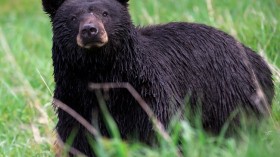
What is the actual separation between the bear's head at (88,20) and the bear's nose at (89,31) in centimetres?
4

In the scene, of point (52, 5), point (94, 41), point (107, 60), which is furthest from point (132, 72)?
point (52, 5)

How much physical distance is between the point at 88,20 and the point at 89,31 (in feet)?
0.64

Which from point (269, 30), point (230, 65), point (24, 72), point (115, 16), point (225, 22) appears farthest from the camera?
point (24, 72)

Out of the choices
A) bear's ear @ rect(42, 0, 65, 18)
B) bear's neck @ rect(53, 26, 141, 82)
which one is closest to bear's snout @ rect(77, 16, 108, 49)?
bear's neck @ rect(53, 26, 141, 82)

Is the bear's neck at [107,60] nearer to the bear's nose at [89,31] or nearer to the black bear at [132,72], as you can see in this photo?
the black bear at [132,72]

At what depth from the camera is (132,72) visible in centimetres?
714

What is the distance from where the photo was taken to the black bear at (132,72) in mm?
6969

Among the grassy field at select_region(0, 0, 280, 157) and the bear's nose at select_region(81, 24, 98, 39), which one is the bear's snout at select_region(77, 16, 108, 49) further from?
the grassy field at select_region(0, 0, 280, 157)

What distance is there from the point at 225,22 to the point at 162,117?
336cm

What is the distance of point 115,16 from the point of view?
23.1 feet

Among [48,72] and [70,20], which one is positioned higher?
[70,20]

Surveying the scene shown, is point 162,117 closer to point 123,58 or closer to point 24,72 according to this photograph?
point 123,58

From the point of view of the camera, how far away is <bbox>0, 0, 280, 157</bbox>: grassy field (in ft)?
18.2

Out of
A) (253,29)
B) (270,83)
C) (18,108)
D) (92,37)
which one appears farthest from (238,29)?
(92,37)
